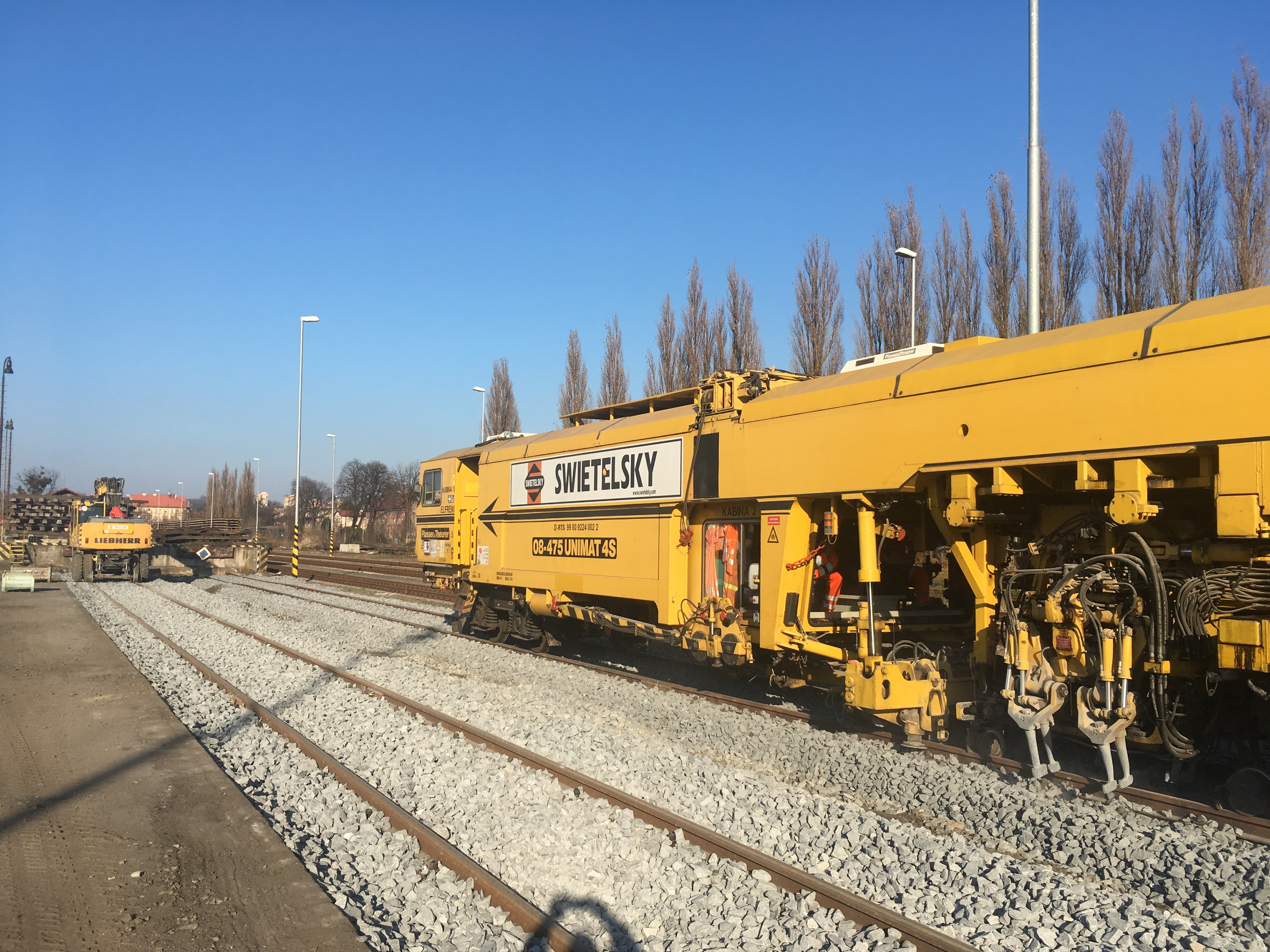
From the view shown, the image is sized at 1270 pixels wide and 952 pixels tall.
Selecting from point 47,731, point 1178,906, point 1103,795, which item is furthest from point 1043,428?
point 47,731

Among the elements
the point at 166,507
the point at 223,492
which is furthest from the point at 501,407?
the point at 166,507

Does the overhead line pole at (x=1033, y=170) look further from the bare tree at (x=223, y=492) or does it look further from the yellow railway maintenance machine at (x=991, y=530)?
the bare tree at (x=223, y=492)

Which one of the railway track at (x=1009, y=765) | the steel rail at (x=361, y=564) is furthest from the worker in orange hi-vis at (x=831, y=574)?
the steel rail at (x=361, y=564)

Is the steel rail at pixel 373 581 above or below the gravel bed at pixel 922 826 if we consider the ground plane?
below

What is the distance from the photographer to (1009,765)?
6.40 m

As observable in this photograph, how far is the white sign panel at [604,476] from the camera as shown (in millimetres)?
9648

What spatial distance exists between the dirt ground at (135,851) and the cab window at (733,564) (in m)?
4.93

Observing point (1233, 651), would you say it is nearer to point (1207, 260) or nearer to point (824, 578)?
point (824, 578)

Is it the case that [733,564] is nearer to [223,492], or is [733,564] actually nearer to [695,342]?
[695,342]

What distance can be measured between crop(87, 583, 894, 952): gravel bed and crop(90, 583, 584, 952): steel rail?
16 centimetres

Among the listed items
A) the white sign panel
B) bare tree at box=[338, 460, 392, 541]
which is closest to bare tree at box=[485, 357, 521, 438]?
the white sign panel

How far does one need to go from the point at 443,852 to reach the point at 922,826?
3135 mm

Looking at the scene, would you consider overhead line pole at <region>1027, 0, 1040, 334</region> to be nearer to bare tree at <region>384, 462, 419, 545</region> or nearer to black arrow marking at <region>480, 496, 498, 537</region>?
black arrow marking at <region>480, 496, 498, 537</region>

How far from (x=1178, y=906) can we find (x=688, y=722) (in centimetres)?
479
